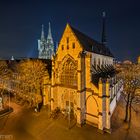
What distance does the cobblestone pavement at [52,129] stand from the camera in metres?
20.4

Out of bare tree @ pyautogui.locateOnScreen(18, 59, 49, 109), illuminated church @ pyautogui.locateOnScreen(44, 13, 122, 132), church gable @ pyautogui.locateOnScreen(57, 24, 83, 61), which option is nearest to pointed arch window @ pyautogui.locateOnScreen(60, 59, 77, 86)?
illuminated church @ pyautogui.locateOnScreen(44, 13, 122, 132)

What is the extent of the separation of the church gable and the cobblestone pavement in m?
13.4

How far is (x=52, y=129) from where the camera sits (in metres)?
22.7

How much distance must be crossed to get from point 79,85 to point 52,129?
9.19 m

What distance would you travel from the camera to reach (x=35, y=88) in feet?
103

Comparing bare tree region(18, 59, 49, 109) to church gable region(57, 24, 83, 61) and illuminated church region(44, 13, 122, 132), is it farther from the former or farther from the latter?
church gable region(57, 24, 83, 61)

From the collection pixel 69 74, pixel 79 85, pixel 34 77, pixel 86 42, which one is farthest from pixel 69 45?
pixel 34 77

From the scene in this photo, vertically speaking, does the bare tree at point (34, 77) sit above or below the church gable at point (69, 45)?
below

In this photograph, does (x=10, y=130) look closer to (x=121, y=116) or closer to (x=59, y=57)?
(x=59, y=57)

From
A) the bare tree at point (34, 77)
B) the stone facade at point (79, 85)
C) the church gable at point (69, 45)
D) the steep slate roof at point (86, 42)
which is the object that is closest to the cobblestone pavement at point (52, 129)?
the stone facade at point (79, 85)

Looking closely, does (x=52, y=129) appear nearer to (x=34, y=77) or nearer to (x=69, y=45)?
(x=34, y=77)

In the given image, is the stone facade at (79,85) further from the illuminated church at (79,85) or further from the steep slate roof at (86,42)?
the steep slate roof at (86,42)

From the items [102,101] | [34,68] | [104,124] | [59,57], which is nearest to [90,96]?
[102,101]

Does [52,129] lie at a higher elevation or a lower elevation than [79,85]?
lower
